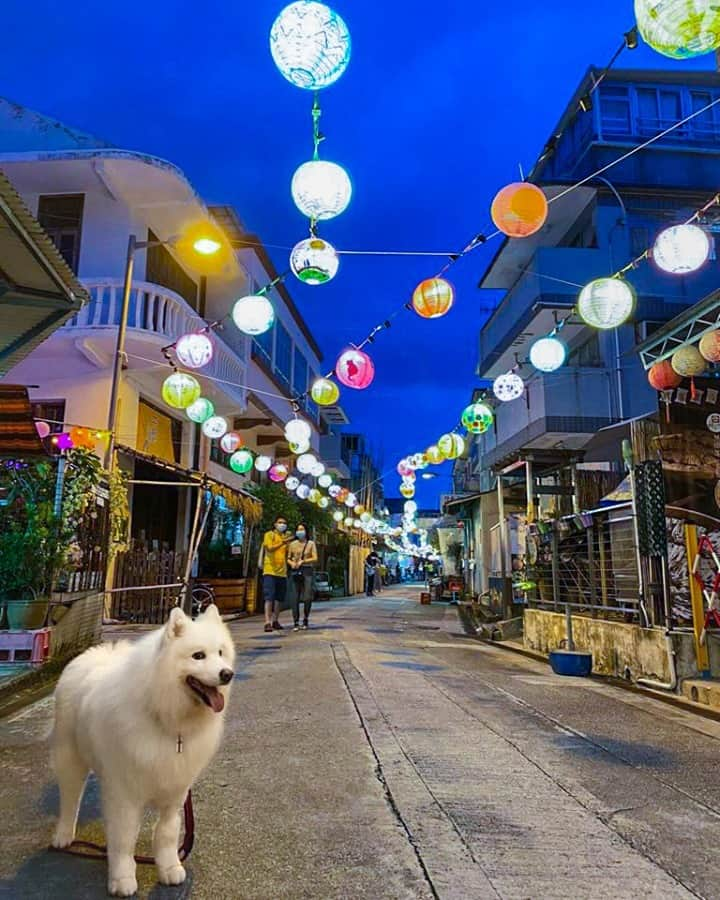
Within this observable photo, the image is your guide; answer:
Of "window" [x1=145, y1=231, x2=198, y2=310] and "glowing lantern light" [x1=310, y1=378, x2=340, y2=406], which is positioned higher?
"window" [x1=145, y1=231, x2=198, y2=310]

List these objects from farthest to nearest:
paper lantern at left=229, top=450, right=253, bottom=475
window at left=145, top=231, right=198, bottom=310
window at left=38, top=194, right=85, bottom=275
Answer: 1. paper lantern at left=229, top=450, right=253, bottom=475
2. window at left=145, top=231, right=198, bottom=310
3. window at left=38, top=194, right=85, bottom=275

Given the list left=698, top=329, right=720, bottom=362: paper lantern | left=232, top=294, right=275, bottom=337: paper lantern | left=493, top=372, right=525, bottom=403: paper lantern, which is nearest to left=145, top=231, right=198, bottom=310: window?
left=232, top=294, right=275, bottom=337: paper lantern

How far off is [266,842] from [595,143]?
60.8 feet

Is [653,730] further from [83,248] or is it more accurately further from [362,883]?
[83,248]

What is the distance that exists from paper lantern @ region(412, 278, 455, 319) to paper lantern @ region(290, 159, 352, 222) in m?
2.39

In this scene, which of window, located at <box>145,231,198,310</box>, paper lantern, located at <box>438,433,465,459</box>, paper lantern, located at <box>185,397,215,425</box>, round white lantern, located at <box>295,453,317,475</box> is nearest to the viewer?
paper lantern, located at <box>185,397,215,425</box>

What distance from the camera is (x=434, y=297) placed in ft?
29.5

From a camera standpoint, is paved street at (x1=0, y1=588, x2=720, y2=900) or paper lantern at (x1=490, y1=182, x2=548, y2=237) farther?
paper lantern at (x1=490, y1=182, x2=548, y2=237)

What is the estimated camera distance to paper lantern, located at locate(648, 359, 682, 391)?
8.55 m

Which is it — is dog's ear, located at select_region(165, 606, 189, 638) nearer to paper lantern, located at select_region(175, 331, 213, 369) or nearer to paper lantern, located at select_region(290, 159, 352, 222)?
paper lantern, located at select_region(290, 159, 352, 222)

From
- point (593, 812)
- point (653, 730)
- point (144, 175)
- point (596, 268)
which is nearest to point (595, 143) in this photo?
point (596, 268)

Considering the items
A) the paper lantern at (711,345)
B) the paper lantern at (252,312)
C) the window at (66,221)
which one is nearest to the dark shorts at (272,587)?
the paper lantern at (252,312)

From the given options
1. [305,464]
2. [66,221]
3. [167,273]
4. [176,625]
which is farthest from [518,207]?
[305,464]

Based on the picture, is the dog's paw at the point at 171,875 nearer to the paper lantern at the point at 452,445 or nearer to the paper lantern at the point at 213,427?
the paper lantern at the point at 213,427
